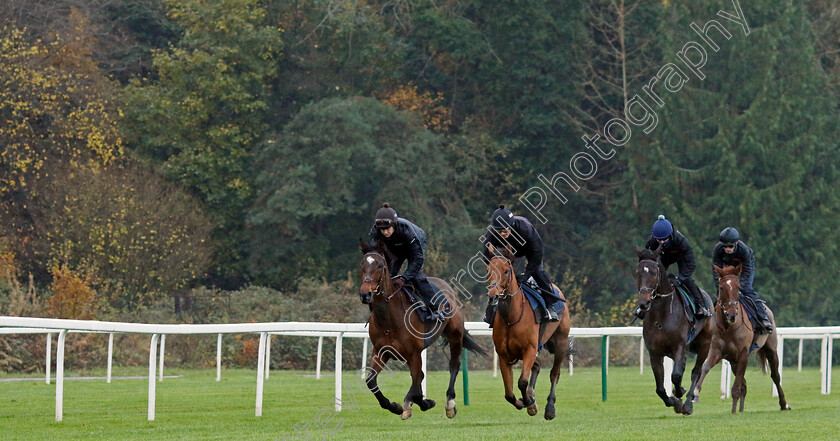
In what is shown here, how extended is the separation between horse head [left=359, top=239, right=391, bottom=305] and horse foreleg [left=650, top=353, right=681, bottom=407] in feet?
10.6

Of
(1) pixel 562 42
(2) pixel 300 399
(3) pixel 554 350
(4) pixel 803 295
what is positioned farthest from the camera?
(1) pixel 562 42

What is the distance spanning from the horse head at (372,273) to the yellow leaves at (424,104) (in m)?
27.6

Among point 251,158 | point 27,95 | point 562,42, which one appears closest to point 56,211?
point 27,95

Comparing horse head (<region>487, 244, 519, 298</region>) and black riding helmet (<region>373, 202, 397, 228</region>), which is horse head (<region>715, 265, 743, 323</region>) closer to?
horse head (<region>487, 244, 519, 298</region>)

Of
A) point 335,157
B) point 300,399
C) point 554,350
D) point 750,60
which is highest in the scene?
point 750,60

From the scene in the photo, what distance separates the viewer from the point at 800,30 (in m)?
38.1

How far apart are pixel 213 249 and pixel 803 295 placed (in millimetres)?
18095

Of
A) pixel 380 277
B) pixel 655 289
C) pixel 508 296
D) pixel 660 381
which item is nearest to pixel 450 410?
pixel 508 296

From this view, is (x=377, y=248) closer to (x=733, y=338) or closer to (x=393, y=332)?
(x=393, y=332)

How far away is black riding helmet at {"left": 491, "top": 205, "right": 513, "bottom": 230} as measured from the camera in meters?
11.9

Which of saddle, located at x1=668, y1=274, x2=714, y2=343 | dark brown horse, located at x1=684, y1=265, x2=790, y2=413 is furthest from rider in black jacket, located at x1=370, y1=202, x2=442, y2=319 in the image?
dark brown horse, located at x1=684, y1=265, x2=790, y2=413

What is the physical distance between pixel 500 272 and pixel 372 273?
4.11ft

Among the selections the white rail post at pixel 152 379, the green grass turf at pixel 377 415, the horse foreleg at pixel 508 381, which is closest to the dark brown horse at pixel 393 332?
the green grass turf at pixel 377 415

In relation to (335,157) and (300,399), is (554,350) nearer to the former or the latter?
(300,399)
